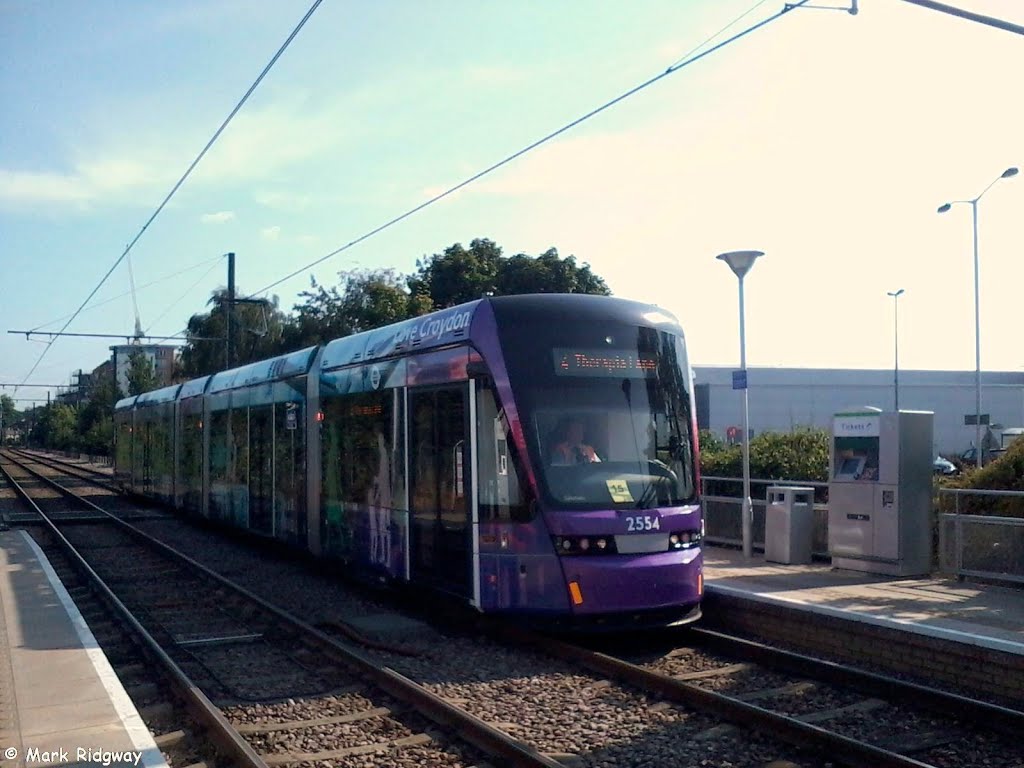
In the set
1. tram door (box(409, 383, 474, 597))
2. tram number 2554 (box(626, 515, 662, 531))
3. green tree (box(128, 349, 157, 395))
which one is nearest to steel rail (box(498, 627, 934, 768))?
tram door (box(409, 383, 474, 597))

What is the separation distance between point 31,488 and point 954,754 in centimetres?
4210

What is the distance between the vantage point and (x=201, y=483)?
23.6 m

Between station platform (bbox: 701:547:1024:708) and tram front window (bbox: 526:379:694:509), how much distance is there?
1658 mm

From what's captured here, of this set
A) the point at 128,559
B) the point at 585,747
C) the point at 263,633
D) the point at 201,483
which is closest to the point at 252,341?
the point at 201,483

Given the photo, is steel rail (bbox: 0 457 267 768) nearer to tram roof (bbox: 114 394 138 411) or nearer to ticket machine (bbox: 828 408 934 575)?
ticket machine (bbox: 828 408 934 575)

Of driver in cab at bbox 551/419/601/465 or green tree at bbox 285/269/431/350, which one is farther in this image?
green tree at bbox 285/269/431/350

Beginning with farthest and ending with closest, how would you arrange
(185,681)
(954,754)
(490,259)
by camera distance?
(490,259) < (185,681) < (954,754)

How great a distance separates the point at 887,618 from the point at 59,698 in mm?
7117

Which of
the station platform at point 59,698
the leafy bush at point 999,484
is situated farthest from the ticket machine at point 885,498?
the station platform at point 59,698

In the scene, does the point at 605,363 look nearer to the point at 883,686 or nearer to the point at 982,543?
the point at 883,686

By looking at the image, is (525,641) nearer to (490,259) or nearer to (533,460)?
(533,460)

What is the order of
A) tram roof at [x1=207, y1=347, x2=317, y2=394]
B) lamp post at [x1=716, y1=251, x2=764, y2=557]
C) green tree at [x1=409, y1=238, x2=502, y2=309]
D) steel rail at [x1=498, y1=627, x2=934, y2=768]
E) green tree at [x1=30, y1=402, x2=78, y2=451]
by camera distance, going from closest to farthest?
steel rail at [x1=498, y1=627, x2=934, y2=768], lamp post at [x1=716, y1=251, x2=764, y2=557], tram roof at [x1=207, y1=347, x2=317, y2=394], green tree at [x1=409, y1=238, x2=502, y2=309], green tree at [x1=30, y1=402, x2=78, y2=451]

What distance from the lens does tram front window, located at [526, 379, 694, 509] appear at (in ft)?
33.0

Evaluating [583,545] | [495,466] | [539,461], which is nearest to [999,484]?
[583,545]
